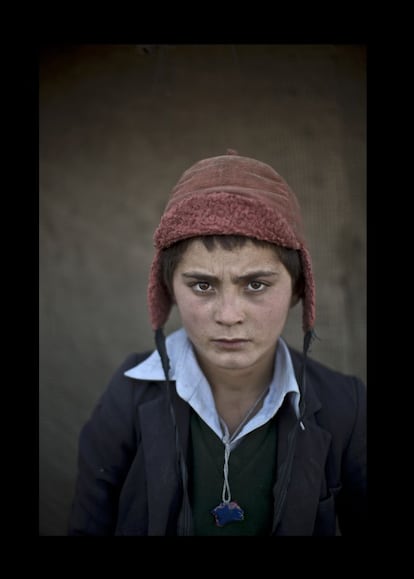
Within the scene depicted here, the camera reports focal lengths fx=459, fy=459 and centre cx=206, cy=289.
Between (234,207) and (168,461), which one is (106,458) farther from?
(234,207)

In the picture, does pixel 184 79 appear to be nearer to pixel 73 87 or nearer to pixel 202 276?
pixel 73 87

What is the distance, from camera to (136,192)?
179 centimetres

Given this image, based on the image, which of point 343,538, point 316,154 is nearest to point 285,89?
point 316,154

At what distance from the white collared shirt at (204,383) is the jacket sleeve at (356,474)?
16cm

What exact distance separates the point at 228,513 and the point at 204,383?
273 millimetres

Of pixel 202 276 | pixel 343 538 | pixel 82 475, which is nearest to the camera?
pixel 202 276

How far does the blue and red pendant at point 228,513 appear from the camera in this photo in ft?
3.17

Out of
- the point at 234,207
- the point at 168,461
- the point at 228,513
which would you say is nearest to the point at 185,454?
the point at 168,461

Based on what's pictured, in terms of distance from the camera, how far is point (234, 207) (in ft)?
2.76

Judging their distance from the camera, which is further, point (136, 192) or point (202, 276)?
point (136, 192)

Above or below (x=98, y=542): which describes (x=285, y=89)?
above

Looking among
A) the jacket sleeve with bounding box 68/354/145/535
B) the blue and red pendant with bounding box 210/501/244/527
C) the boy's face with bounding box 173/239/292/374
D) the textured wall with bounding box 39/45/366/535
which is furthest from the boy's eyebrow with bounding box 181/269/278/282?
the textured wall with bounding box 39/45/366/535

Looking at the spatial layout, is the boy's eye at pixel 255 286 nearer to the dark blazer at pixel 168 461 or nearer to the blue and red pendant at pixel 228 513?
the dark blazer at pixel 168 461

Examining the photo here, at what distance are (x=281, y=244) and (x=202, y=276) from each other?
16 cm
